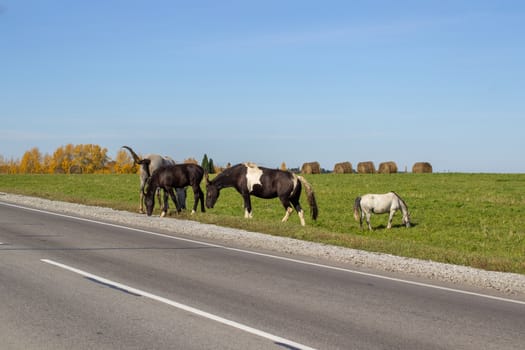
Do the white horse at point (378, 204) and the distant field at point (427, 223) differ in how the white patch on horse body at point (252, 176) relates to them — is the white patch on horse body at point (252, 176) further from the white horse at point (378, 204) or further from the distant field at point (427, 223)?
the white horse at point (378, 204)

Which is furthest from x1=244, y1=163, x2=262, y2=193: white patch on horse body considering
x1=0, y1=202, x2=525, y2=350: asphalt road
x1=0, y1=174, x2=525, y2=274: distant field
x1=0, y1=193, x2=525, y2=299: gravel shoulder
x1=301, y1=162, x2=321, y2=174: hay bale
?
x1=301, y1=162, x2=321, y2=174: hay bale

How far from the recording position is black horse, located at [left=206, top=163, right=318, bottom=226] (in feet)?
68.1

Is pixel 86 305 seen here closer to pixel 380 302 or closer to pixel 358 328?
pixel 358 328

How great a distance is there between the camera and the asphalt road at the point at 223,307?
6.41 m

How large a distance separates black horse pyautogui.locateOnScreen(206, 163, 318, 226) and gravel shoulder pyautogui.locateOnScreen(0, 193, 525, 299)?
7.95 feet

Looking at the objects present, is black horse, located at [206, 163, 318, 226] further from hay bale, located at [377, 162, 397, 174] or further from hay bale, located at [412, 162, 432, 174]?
hay bale, located at [412, 162, 432, 174]

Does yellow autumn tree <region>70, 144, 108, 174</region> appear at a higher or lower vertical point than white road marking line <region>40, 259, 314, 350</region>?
higher

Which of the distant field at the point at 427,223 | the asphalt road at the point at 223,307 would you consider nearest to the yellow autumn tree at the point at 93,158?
the distant field at the point at 427,223

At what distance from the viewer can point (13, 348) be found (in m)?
5.92

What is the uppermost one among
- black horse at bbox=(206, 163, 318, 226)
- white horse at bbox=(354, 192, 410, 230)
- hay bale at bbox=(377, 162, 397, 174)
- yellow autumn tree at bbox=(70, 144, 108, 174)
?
yellow autumn tree at bbox=(70, 144, 108, 174)

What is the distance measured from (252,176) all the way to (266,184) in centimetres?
62

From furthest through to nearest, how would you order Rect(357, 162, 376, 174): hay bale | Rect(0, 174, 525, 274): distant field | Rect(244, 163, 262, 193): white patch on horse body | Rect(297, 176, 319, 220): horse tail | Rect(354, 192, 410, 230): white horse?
Rect(357, 162, 376, 174): hay bale < Rect(354, 192, 410, 230): white horse < Rect(244, 163, 262, 193): white patch on horse body < Rect(297, 176, 319, 220): horse tail < Rect(0, 174, 525, 274): distant field

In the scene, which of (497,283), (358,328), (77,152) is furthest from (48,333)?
(77,152)

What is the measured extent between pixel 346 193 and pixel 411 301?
3120cm
